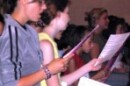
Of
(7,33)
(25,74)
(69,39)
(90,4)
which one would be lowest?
(90,4)

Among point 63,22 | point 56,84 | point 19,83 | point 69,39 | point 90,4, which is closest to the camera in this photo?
point 19,83

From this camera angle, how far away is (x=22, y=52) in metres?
1.47

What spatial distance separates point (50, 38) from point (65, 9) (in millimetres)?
306

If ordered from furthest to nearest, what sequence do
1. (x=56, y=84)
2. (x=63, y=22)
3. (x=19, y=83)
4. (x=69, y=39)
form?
1. (x=69, y=39)
2. (x=63, y=22)
3. (x=56, y=84)
4. (x=19, y=83)

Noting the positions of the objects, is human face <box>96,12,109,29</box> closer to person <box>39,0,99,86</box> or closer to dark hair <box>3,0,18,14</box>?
person <box>39,0,99,86</box>

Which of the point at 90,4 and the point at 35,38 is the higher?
the point at 35,38

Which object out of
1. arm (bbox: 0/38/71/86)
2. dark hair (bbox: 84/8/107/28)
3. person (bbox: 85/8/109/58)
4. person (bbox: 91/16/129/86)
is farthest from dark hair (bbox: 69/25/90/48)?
arm (bbox: 0/38/71/86)

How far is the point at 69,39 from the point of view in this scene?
341cm

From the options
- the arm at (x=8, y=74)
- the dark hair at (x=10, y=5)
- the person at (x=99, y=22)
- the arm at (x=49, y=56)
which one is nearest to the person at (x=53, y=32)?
the arm at (x=49, y=56)

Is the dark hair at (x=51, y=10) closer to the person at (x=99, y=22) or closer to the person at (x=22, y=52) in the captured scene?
the person at (x=22, y=52)

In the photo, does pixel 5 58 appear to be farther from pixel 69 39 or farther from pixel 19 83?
pixel 69 39

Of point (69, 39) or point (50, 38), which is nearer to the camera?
point (50, 38)

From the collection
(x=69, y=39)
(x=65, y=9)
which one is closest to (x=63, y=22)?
(x=65, y=9)

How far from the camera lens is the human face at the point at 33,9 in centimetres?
151
